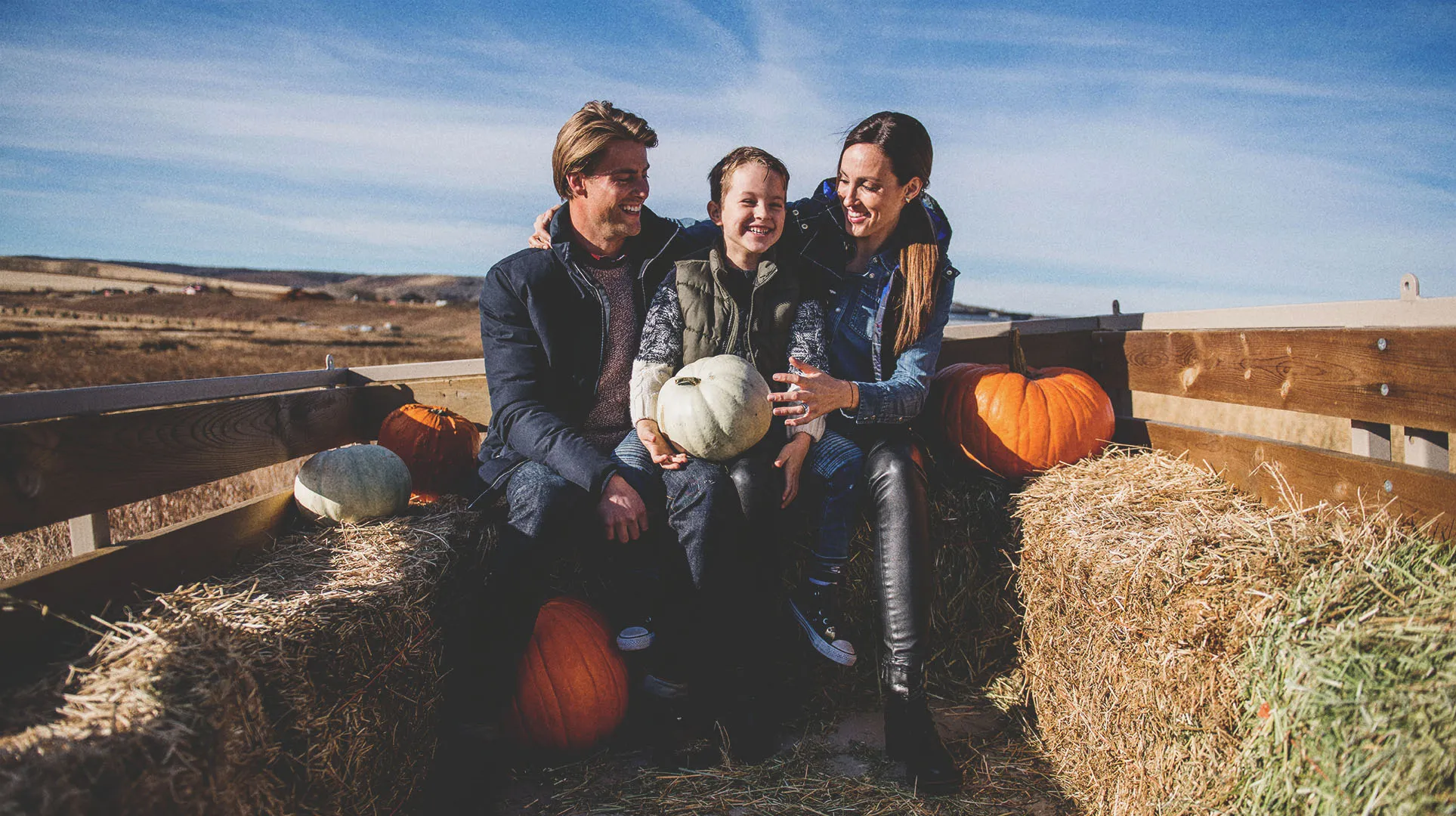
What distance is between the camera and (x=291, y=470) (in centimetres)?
777

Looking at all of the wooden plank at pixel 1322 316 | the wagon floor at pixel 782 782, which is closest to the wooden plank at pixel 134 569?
the wagon floor at pixel 782 782

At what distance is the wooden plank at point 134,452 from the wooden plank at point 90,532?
8 centimetres

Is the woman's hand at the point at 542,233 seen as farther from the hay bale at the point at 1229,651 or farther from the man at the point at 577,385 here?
the hay bale at the point at 1229,651

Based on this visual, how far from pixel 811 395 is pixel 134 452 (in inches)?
88.4

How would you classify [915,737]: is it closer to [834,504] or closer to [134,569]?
[834,504]

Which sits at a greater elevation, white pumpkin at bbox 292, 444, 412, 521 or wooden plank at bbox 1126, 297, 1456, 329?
wooden plank at bbox 1126, 297, 1456, 329

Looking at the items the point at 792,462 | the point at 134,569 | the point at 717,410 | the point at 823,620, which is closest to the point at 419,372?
the point at 134,569

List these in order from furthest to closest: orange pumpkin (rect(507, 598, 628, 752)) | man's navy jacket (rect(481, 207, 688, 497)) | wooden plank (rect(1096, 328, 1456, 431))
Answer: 1. man's navy jacket (rect(481, 207, 688, 497))
2. orange pumpkin (rect(507, 598, 628, 752))
3. wooden plank (rect(1096, 328, 1456, 431))

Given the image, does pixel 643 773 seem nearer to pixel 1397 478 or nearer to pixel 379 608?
pixel 379 608

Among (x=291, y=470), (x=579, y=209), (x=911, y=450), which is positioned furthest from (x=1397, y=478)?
(x=291, y=470)

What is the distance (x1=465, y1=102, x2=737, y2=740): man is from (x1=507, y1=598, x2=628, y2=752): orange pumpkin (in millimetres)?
188

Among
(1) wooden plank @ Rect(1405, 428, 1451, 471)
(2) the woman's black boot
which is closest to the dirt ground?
(2) the woman's black boot

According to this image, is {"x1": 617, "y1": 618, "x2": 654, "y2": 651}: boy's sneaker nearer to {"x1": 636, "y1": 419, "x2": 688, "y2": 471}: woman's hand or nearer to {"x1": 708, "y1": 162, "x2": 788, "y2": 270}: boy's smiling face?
{"x1": 636, "y1": 419, "x2": 688, "y2": 471}: woman's hand

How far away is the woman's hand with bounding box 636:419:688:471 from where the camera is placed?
2.93 meters
